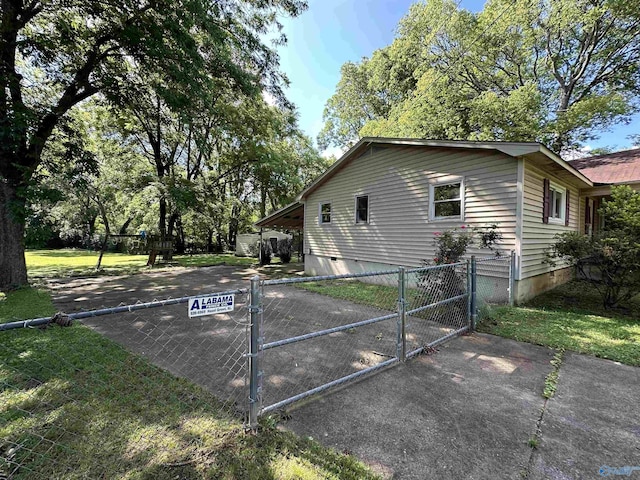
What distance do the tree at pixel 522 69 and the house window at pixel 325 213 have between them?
29.1 feet

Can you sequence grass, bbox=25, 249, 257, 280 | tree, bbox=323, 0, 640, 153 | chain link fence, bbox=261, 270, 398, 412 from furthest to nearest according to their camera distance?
tree, bbox=323, 0, 640, 153 < grass, bbox=25, 249, 257, 280 < chain link fence, bbox=261, 270, 398, 412

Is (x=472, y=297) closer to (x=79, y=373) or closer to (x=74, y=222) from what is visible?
(x=79, y=373)

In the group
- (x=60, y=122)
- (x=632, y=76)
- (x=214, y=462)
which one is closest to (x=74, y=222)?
(x=60, y=122)

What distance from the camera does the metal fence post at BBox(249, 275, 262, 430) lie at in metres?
2.30

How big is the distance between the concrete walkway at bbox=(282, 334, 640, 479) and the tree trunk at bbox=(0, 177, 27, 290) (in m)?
9.66

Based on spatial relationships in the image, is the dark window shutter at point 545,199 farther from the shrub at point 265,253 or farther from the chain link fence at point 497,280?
the shrub at point 265,253

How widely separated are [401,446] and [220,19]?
1179 centimetres

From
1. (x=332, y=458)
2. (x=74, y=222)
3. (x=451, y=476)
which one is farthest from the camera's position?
(x=74, y=222)

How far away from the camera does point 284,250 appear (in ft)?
61.0

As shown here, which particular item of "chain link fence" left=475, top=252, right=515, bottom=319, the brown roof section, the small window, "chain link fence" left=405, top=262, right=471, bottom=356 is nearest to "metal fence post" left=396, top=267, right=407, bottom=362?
"chain link fence" left=405, top=262, right=471, bottom=356

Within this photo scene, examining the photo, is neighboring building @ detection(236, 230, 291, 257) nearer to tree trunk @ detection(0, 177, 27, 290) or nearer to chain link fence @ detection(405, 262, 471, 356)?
tree trunk @ detection(0, 177, 27, 290)

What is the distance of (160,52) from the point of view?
779 cm

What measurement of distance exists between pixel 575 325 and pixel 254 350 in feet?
20.5

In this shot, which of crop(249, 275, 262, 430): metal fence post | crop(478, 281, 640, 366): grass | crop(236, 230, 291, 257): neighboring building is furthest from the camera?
crop(236, 230, 291, 257): neighboring building
